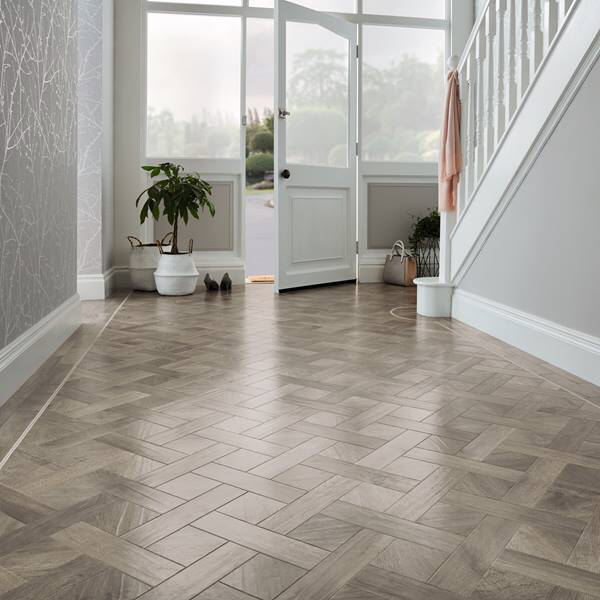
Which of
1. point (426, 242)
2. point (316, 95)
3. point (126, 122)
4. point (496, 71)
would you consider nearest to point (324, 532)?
point (496, 71)

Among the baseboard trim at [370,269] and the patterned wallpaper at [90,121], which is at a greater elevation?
the patterned wallpaper at [90,121]

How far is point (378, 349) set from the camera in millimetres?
3627

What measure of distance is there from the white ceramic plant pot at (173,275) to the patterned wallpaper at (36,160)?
1.64m

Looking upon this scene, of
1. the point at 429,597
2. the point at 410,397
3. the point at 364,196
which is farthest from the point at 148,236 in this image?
the point at 429,597

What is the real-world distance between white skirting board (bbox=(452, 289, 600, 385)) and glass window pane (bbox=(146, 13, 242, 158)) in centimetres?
291

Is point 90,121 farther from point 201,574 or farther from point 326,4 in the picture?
point 201,574

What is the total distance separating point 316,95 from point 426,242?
1638 millimetres

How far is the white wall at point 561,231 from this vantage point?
2.92 m

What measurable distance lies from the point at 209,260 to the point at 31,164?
3.55m

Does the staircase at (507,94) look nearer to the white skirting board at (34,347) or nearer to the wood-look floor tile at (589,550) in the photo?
the wood-look floor tile at (589,550)

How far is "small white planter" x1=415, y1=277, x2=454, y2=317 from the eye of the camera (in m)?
4.59

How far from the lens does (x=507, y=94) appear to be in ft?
12.0

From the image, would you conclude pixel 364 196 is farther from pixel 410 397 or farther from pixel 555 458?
pixel 555 458

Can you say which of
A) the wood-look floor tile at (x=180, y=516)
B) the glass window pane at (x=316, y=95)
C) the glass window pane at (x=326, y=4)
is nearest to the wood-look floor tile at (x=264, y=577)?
the wood-look floor tile at (x=180, y=516)
